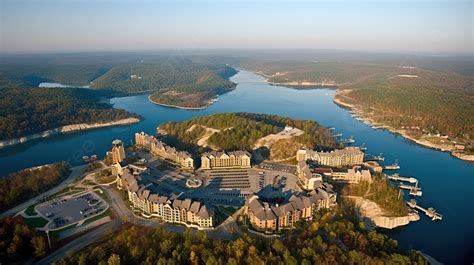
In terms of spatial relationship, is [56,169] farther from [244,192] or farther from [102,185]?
[244,192]

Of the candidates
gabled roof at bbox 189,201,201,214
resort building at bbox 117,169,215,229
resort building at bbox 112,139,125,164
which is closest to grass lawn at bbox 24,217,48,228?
resort building at bbox 117,169,215,229

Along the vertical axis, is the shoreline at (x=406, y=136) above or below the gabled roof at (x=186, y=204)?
below

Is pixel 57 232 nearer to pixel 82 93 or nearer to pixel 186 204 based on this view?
pixel 186 204

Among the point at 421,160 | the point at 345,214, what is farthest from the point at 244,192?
the point at 421,160

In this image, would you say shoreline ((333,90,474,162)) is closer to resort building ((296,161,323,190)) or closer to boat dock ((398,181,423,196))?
boat dock ((398,181,423,196))

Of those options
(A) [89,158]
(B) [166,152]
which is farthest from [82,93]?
(B) [166,152]

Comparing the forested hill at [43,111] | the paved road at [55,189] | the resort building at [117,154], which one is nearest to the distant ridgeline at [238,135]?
the resort building at [117,154]

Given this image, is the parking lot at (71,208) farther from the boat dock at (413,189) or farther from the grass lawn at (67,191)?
the boat dock at (413,189)
